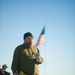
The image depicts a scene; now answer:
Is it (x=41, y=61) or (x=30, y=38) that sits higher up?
(x=30, y=38)

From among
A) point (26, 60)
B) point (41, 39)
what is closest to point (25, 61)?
point (26, 60)

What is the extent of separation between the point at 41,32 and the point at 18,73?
6.92ft

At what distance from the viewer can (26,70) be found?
782cm

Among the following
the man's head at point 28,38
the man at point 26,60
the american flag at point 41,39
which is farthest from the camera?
the american flag at point 41,39

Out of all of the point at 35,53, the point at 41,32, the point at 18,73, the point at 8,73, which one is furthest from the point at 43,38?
the point at 8,73

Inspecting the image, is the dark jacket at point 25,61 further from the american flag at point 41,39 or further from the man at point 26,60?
the american flag at point 41,39

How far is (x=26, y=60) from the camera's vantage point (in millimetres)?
7863

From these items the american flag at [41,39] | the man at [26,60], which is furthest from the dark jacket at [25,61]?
the american flag at [41,39]

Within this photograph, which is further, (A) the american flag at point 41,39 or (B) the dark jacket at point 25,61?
(A) the american flag at point 41,39

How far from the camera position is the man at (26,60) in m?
7.83

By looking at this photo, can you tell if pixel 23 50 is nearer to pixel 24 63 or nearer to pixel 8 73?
pixel 24 63

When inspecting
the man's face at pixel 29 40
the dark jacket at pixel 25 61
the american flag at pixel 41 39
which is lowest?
the dark jacket at pixel 25 61

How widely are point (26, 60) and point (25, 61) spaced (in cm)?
4

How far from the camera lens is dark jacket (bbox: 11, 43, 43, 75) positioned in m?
7.83
